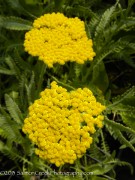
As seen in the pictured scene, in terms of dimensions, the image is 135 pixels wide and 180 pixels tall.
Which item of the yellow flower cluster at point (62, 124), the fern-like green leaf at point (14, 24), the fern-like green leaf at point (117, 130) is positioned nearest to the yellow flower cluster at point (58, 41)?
the fern-like green leaf at point (14, 24)

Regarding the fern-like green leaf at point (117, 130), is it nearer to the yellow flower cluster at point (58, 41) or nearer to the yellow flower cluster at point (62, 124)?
the yellow flower cluster at point (62, 124)

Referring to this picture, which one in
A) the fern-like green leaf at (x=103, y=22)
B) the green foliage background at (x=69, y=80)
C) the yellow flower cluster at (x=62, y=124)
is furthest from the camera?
the fern-like green leaf at (x=103, y=22)

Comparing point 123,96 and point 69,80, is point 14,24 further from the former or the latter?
point 123,96

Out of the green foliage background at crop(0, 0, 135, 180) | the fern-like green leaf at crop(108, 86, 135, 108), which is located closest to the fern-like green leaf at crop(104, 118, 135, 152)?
the green foliage background at crop(0, 0, 135, 180)

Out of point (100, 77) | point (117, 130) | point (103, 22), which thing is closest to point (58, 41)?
point (103, 22)

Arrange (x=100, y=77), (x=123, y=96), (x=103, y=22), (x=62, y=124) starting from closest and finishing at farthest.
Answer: (x=62, y=124) → (x=123, y=96) → (x=103, y=22) → (x=100, y=77)

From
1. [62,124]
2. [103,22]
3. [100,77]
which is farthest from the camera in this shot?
[100,77]

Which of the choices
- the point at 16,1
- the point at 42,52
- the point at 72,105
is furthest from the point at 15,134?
the point at 16,1
